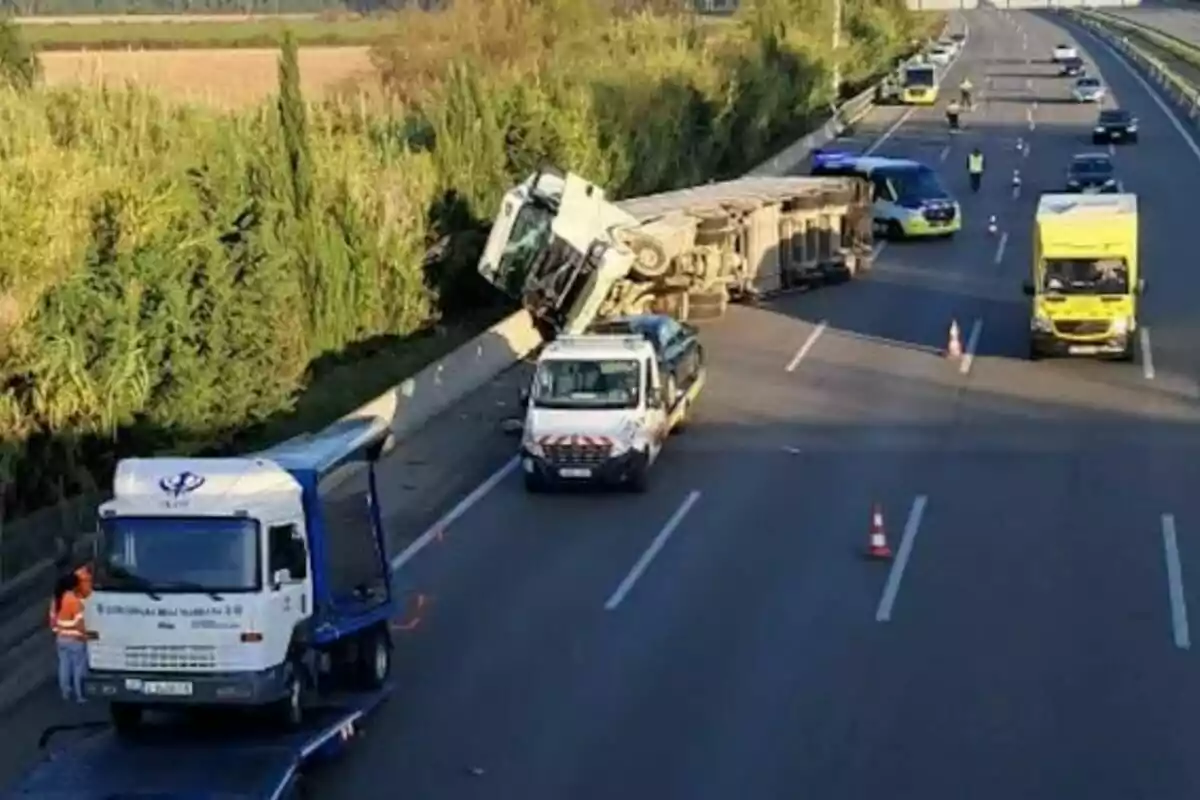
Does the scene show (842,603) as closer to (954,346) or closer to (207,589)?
(207,589)

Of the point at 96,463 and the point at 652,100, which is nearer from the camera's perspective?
the point at 96,463

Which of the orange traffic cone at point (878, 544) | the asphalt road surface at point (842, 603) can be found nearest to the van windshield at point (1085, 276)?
the asphalt road surface at point (842, 603)

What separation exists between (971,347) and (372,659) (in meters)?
20.9

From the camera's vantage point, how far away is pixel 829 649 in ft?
70.6

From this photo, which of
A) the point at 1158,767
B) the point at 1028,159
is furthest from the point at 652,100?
the point at 1158,767

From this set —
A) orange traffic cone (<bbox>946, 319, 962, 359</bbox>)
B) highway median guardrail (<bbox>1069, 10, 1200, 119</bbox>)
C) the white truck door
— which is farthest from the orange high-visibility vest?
Result: highway median guardrail (<bbox>1069, 10, 1200, 119</bbox>)

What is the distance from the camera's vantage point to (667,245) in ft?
128

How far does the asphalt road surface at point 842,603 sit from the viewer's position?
716 inches

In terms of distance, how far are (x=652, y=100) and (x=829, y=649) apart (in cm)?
4152

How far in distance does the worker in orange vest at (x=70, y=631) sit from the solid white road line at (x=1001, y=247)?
3344 cm

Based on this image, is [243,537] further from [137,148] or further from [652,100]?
[652,100]

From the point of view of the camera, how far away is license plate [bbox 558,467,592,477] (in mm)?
28266

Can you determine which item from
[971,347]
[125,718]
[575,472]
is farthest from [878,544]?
[971,347]

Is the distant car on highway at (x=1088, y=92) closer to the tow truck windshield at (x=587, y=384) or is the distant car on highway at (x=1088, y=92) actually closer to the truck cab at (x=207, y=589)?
the tow truck windshield at (x=587, y=384)
